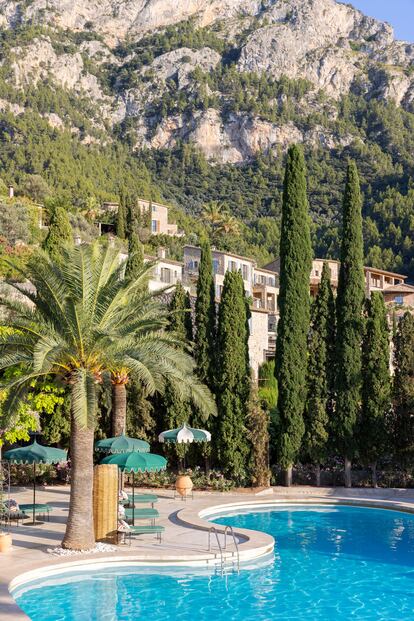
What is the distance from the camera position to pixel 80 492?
771 inches

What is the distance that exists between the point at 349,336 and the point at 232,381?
545cm

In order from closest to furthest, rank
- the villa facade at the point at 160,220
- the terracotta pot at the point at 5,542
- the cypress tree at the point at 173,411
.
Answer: the terracotta pot at the point at 5,542, the cypress tree at the point at 173,411, the villa facade at the point at 160,220

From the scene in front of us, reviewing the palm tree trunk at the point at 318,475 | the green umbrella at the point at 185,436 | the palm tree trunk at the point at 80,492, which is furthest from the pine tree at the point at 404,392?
the palm tree trunk at the point at 80,492

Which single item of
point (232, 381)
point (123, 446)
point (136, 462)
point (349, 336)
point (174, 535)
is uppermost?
point (349, 336)

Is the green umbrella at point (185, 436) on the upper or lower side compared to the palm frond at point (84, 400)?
lower

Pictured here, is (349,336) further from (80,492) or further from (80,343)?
(80,492)

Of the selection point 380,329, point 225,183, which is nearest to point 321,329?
point 380,329

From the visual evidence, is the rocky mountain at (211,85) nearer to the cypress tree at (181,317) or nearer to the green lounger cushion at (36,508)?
the cypress tree at (181,317)

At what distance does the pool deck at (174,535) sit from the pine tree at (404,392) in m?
2.06

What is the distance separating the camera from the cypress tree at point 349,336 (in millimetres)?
33062

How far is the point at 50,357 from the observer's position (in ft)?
60.5

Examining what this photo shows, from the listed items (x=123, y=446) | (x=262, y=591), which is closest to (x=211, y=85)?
(x=123, y=446)

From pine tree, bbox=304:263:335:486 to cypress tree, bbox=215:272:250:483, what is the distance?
2.81 meters

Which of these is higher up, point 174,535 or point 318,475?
point 318,475
